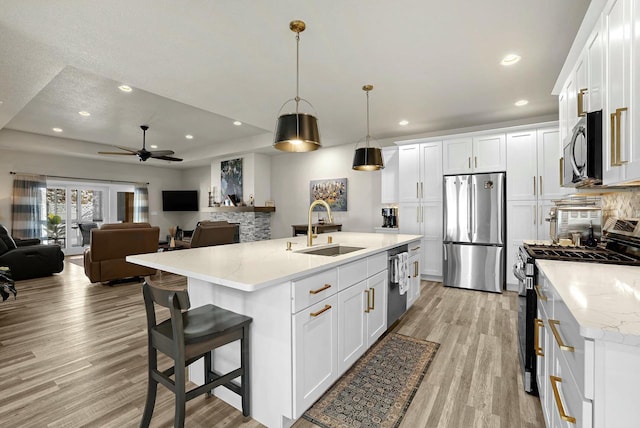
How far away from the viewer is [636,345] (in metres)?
0.75

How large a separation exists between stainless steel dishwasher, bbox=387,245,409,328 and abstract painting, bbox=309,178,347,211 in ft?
12.2

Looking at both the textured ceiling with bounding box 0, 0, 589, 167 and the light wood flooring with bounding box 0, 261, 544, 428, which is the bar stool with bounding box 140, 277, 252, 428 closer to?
the light wood flooring with bounding box 0, 261, 544, 428

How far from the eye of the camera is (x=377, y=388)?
79.9 inches

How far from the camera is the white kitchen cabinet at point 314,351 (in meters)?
1.57

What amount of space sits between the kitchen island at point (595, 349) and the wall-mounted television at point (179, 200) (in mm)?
10149

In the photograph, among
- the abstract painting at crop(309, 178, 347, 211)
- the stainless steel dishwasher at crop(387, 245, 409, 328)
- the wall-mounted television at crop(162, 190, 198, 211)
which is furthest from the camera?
the wall-mounted television at crop(162, 190, 198, 211)

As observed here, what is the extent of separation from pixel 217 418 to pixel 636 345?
1942 millimetres

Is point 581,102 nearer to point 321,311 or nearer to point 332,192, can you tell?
point 321,311

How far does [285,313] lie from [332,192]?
17.7 ft

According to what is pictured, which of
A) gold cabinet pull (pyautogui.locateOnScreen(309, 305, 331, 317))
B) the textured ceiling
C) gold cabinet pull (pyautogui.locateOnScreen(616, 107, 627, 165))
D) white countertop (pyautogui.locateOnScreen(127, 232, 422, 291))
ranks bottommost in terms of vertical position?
gold cabinet pull (pyautogui.locateOnScreen(309, 305, 331, 317))

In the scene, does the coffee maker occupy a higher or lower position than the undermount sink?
higher

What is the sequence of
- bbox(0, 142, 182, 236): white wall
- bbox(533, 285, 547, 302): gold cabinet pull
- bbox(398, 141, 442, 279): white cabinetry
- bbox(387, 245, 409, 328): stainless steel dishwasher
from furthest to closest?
1. bbox(0, 142, 182, 236): white wall
2. bbox(398, 141, 442, 279): white cabinetry
3. bbox(387, 245, 409, 328): stainless steel dishwasher
4. bbox(533, 285, 547, 302): gold cabinet pull

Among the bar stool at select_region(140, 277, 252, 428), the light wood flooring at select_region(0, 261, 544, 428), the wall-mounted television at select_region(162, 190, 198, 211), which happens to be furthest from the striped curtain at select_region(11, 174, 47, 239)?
the bar stool at select_region(140, 277, 252, 428)

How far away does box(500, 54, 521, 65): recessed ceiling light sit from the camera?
2.93m
